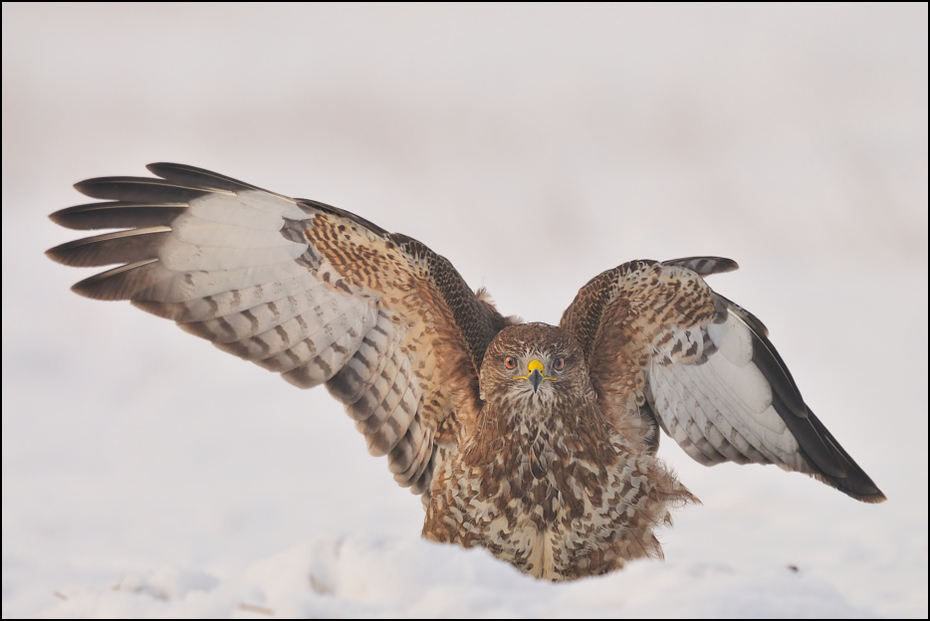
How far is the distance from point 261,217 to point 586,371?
146 centimetres

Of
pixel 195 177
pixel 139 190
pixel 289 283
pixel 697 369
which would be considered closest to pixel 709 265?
pixel 697 369

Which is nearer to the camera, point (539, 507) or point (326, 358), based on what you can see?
point (539, 507)

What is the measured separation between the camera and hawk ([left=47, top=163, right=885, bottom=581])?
150 inches

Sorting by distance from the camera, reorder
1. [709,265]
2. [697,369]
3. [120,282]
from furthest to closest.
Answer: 1. [709,265]
2. [697,369]
3. [120,282]

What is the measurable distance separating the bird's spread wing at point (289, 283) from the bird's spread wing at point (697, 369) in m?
0.55

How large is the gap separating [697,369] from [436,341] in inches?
42.9

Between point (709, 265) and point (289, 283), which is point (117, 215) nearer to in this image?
point (289, 283)

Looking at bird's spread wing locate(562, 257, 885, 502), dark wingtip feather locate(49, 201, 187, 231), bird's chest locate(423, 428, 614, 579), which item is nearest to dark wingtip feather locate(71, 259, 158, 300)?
dark wingtip feather locate(49, 201, 187, 231)

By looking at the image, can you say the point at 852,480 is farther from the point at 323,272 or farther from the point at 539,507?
the point at 323,272

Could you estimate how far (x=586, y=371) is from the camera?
388 centimetres

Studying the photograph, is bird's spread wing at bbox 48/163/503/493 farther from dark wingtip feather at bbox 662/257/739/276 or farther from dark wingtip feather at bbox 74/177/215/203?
dark wingtip feather at bbox 662/257/739/276

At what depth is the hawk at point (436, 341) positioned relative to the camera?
150 inches

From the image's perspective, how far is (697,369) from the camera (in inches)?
162

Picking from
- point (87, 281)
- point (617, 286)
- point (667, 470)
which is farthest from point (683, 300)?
point (87, 281)
